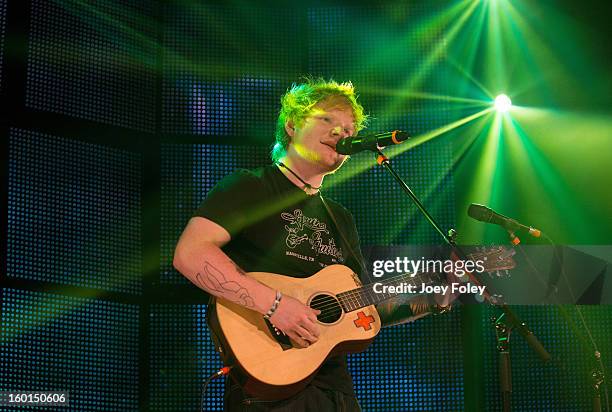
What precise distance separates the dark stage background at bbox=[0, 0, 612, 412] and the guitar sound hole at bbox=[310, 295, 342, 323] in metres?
1.56

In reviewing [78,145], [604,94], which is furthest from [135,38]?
[604,94]

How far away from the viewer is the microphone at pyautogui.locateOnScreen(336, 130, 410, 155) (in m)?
3.31

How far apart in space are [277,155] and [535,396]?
2.36 m

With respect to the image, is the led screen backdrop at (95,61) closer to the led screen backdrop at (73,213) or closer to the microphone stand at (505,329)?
the led screen backdrop at (73,213)

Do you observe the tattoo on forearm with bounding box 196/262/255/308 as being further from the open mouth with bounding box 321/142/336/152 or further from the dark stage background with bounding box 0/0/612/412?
the dark stage background with bounding box 0/0/612/412

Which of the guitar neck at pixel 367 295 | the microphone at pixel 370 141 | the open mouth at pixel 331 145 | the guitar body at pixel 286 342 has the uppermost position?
the open mouth at pixel 331 145

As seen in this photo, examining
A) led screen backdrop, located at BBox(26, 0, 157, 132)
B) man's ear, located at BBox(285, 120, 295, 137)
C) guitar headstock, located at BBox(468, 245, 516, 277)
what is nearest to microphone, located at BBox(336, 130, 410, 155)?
man's ear, located at BBox(285, 120, 295, 137)

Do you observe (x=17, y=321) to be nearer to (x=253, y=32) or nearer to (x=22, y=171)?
(x=22, y=171)

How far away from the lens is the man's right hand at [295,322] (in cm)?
316

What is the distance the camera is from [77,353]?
14.4 ft

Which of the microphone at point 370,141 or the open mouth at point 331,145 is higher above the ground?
the open mouth at point 331,145

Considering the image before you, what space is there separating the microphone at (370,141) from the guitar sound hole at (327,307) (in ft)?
2.20

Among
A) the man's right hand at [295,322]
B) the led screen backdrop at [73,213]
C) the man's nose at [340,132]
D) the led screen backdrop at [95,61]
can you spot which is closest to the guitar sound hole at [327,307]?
the man's right hand at [295,322]

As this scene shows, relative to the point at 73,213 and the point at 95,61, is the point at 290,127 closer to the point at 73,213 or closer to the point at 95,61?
the point at 73,213
